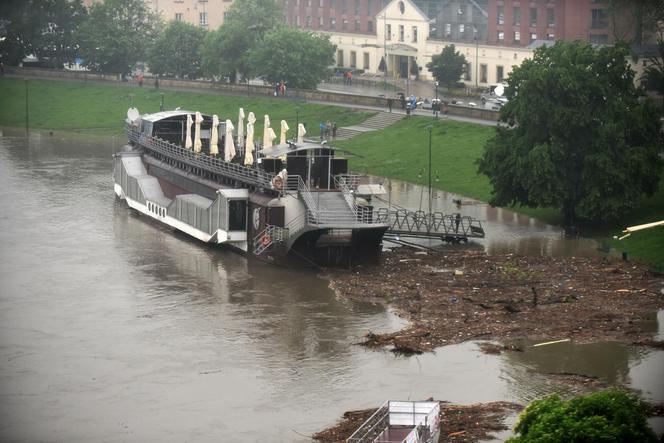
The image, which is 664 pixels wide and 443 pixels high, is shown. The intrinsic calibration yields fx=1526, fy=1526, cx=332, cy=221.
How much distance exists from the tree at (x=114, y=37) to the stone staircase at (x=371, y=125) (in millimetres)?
30665

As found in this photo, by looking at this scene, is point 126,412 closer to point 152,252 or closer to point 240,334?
point 240,334

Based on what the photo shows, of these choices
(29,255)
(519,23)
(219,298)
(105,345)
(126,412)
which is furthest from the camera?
(519,23)

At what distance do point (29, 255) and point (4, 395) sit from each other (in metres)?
21.0

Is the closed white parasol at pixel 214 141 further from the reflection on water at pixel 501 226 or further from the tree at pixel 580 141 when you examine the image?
the tree at pixel 580 141

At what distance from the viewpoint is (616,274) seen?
64.6 metres

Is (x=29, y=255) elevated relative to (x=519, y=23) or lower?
lower

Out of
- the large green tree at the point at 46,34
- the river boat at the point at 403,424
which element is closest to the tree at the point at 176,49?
the large green tree at the point at 46,34

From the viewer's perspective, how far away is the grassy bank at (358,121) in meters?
76.0

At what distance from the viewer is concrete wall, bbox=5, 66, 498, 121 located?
10725cm

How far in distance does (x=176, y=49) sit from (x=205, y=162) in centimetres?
5547

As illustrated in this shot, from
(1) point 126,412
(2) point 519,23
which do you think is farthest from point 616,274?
(2) point 519,23

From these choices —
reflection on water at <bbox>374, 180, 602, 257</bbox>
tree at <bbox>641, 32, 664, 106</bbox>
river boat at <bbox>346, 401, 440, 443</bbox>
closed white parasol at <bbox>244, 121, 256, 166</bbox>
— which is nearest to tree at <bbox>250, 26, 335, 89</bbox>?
reflection on water at <bbox>374, 180, 602, 257</bbox>

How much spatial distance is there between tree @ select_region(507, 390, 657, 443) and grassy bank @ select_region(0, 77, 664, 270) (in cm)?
2971

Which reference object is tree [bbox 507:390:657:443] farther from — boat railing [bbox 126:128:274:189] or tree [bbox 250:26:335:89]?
tree [bbox 250:26:335:89]
